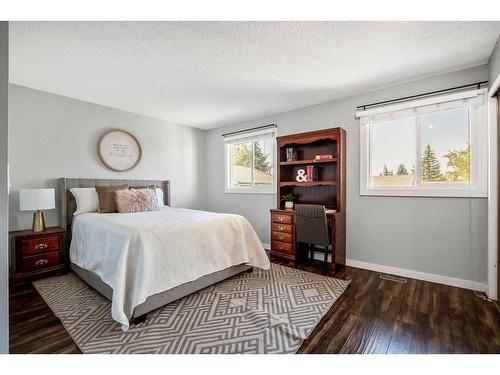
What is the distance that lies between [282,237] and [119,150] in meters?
2.91

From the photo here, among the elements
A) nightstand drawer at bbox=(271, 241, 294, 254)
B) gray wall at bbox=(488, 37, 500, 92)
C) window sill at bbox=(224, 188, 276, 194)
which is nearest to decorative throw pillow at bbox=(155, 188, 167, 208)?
window sill at bbox=(224, 188, 276, 194)

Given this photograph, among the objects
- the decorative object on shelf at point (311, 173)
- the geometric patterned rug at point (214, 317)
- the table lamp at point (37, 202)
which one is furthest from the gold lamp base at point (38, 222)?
the decorative object on shelf at point (311, 173)

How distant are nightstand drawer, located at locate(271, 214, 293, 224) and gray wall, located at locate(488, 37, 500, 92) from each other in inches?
97.4

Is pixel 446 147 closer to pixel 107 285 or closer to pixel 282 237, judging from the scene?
pixel 282 237

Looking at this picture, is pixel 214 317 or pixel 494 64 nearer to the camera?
pixel 214 317

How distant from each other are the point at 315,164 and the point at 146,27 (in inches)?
105

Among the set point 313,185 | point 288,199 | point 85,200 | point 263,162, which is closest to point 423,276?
point 313,185

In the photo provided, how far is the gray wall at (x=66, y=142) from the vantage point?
2947mm

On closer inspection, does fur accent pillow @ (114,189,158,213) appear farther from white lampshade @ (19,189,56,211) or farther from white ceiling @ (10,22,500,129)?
white ceiling @ (10,22,500,129)

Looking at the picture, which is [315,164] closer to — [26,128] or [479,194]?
[479,194]

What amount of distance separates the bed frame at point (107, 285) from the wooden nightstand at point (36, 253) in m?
0.21

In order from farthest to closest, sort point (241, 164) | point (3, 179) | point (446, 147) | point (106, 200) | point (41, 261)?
point (241, 164) → point (106, 200) → point (41, 261) → point (446, 147) → point (3, 179)

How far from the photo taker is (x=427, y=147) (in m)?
2.79
